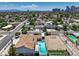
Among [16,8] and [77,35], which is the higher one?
[16,8]

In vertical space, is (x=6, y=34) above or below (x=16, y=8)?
below

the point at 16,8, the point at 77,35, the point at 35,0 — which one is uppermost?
the point at 35,0

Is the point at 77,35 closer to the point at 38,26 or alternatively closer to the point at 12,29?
the point at 38,26

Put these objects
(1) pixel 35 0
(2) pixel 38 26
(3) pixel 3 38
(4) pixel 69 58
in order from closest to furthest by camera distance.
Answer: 1. (1) pixel 35 0
2. (4) pixel 69 58
3. (3) pixel 3 38
4. (2) pixel 38 26

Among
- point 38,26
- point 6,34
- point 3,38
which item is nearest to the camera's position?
point 3,38

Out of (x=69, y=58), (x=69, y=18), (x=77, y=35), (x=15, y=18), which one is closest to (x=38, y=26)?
(x=15, y=18)

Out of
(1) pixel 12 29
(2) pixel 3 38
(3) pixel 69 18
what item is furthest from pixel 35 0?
(3) pixel 69 18

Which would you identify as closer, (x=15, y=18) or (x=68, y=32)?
(x=68, y=32)

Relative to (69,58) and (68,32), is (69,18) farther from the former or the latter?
(69,58)

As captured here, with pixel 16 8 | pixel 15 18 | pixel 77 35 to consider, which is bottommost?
pixel 77 35
